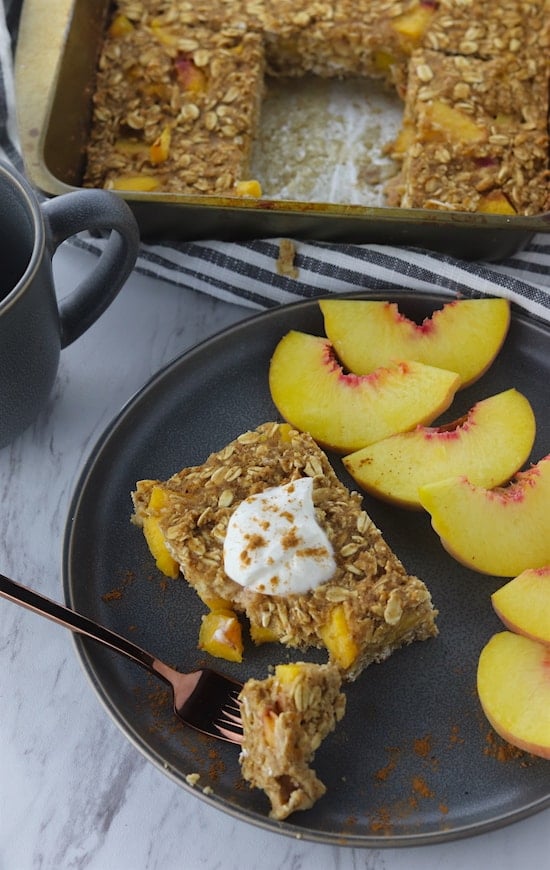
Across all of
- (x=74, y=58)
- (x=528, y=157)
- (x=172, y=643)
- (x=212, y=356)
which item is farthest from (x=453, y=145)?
(x=172, y=643)

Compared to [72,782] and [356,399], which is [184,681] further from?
[356,399]

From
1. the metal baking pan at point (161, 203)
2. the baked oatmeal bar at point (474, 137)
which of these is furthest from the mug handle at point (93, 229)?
the baked oatmeal bar at point (474, 137)

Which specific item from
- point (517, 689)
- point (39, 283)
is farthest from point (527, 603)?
point (39, 283)

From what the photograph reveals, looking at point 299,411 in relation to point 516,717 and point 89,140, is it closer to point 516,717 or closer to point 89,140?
point 516,717

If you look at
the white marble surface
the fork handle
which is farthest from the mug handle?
the fork handle

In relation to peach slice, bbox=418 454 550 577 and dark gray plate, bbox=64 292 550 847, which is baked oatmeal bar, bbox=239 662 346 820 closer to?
dark gray plate, bbox=64 292 550 847

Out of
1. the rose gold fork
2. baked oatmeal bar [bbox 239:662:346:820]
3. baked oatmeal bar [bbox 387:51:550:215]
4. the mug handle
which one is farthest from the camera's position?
baked oatmeal bar [bbox 387:51:550:215]

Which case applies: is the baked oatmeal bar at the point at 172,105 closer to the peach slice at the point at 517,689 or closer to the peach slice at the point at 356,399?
the peach slice at the point at 356,399
